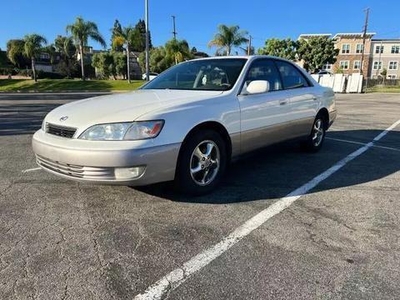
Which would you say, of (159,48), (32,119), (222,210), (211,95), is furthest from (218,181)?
(159,48)

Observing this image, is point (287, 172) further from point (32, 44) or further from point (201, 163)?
point (32, 44)

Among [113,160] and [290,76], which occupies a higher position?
[290,76]

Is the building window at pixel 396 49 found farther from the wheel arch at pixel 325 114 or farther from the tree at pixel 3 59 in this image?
the wheel arch at pixel 325 114

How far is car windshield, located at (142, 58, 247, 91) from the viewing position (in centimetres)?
468

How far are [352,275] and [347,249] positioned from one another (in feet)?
1.30

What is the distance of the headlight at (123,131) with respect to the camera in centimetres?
354

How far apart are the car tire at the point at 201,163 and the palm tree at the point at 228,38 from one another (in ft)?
145

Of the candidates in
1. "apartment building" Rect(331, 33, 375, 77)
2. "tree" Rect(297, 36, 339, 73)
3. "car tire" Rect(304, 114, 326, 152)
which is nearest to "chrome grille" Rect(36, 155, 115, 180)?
"car tire" Rect(304, 114, 326, 152)

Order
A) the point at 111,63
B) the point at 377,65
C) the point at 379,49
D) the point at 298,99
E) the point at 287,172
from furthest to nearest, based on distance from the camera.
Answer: the point at 377,65 < the point at 379,49 < the point at 111,63 < the point at 298,99 < the point at 287,172

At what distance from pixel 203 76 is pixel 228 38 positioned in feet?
145

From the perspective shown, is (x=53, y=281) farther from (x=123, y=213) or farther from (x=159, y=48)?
(x=159, y=48)

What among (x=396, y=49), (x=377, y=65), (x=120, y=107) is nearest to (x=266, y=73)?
(x=120, y=107)

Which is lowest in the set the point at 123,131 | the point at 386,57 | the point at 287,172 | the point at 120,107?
the point at 287,172

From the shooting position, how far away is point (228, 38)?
155 ft
